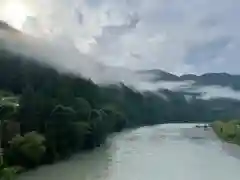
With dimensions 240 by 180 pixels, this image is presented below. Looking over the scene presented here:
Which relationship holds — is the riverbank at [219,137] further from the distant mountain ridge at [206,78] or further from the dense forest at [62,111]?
the distant mountain ridge at [206,78]

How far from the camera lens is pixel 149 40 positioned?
1.88 m

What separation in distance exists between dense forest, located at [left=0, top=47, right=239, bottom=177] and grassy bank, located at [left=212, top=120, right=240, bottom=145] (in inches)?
1.5

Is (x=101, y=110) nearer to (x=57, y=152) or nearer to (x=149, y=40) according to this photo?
(x=57, y=152)

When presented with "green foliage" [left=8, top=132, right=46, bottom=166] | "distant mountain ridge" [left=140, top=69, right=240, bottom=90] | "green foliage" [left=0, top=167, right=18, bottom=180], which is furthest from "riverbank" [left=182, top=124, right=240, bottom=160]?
"green foliage" [left=0, top=167, right=18, bottom=180]

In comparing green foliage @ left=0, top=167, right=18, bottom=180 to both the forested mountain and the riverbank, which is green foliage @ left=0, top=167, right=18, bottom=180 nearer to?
the forested mountain

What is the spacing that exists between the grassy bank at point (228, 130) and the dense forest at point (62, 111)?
4 cm

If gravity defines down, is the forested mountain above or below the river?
above

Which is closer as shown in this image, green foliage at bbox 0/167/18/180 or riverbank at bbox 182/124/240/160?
green foliage at bbox 0/167/18/180

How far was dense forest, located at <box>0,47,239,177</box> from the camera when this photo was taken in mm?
1709

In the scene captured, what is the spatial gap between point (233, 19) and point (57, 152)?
3.28 feet

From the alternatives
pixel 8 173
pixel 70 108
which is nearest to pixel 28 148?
pixel 8 173

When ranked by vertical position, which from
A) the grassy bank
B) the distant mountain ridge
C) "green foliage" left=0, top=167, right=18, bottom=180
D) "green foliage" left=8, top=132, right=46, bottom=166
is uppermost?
the distant mountain ridge

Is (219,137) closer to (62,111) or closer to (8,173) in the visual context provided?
(62,111)

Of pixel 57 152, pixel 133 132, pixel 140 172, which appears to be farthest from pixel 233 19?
pixel 57 152
